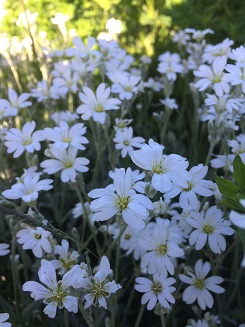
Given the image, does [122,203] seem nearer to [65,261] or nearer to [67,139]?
[65,261]

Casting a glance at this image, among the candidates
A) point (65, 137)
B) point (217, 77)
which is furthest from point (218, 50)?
point (65, 137)

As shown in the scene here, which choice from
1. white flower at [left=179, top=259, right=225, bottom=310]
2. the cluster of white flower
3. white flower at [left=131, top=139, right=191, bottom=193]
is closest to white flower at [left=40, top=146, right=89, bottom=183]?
the cluster of white flower

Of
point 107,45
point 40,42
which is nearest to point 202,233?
point 107,45

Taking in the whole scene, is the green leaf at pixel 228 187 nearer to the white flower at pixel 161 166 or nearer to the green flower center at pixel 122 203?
the white flower at pixel 161 166

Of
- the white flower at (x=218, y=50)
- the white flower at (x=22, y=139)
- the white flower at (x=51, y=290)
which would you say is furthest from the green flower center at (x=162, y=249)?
the white flower at (x=218, y=50)

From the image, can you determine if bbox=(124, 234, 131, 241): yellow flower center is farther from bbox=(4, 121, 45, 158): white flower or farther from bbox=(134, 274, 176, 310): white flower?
bbox=(4, 121, 45, 158): white flower
